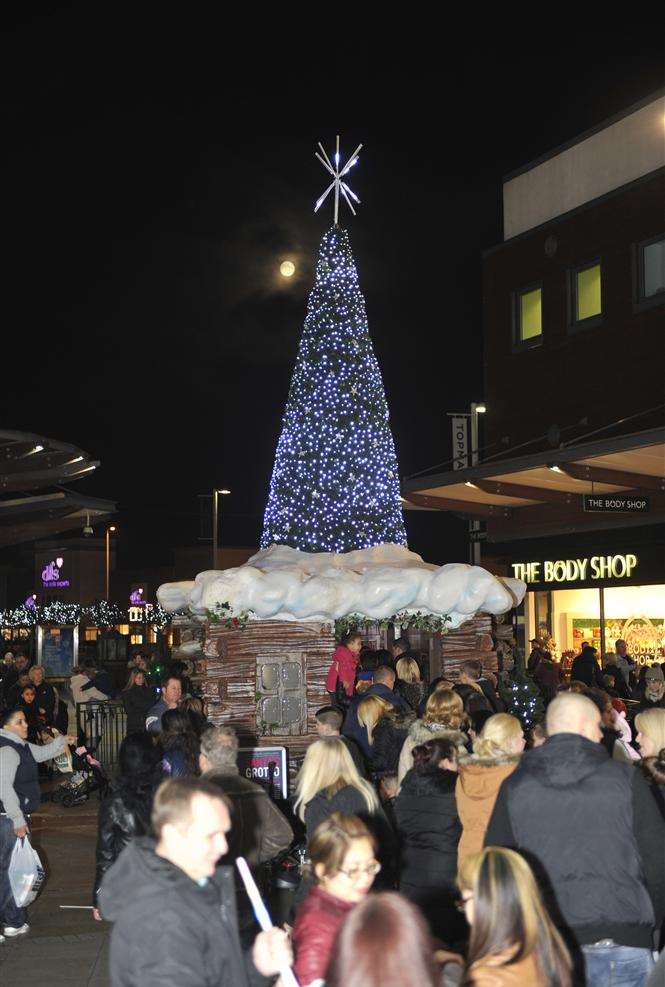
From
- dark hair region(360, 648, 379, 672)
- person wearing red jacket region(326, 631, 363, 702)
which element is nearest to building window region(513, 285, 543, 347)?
person wearing red jacket region(326, 631, 363, 702)

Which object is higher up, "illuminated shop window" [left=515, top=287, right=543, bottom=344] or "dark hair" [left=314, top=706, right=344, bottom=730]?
"illuminated shop window" [left=515, top=287, right=543, bottom=344]

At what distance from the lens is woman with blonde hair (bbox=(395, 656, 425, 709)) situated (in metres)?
12.5

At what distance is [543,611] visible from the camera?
24.9 metres

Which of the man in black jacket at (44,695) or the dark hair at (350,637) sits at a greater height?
the dark hair at (350,637)

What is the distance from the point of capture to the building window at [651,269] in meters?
21.0

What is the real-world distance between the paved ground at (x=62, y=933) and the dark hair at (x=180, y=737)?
1428 millimetres

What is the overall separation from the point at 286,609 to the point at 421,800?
817 cm

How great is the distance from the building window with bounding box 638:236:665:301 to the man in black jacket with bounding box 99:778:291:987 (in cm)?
1886

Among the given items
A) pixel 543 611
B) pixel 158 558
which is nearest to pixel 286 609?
pixel 543 611

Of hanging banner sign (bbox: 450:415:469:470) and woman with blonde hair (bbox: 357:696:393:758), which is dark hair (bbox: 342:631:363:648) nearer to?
woman with blonde hair (bbox: 357:696:393:758)

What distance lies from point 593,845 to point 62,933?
17.2 ft

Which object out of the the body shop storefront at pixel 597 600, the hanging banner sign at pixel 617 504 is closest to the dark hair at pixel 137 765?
the hanging banner sign at pixel 617 504

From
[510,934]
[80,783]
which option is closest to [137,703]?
[80,783]

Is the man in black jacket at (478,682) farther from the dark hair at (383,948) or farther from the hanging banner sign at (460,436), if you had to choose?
the hanging banner sign at (460,436)
